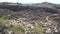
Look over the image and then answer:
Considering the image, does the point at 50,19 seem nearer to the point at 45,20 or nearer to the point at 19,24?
the point at 45,20

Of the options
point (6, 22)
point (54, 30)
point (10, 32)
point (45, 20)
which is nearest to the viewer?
point (10, 32)

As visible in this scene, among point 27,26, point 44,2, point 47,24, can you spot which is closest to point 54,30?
point 47,24

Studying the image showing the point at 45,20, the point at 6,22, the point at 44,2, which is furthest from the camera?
the point at 44,2

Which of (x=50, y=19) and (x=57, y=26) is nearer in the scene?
(x=57, y=26)

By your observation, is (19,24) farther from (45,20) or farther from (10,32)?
(45,20)

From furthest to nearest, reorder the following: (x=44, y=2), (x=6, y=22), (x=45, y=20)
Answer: (x=44, y=2) < (x=45, y=20) < (x=6, y=22)

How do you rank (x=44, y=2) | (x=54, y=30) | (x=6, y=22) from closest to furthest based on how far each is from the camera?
(x=6, y=22) → (x=54, y=30) → (x=44, y=2)

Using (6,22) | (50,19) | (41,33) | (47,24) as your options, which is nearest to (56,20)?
(50,19)

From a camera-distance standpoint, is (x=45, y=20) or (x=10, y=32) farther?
(x=45, y=20)
